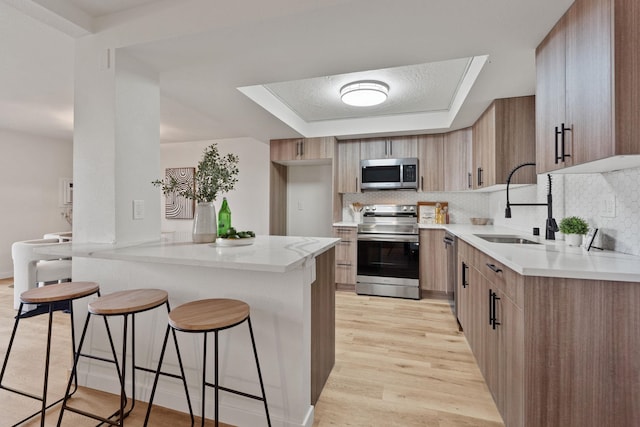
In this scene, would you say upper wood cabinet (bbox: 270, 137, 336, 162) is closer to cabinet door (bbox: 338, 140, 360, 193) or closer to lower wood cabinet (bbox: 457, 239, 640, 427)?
cabinet door (bbox: 338, 140, 360, 193)

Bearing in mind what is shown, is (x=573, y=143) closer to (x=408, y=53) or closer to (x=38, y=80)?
(x=408, y=53)

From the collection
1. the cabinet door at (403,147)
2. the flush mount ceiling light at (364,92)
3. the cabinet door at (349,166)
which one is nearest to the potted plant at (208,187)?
the flush mount ceiling light at (364,92)

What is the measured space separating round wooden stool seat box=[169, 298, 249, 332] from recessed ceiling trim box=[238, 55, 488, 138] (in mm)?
2016

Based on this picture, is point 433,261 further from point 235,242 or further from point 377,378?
point 235,242

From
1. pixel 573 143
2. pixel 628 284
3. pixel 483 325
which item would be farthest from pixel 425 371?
pixel 573 143

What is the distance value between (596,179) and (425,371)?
1673 mm

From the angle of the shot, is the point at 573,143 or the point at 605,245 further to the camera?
the point at 605,245

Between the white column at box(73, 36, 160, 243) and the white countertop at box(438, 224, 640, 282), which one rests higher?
the white column at box(73, 36, 160, 243)

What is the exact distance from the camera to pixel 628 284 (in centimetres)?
113

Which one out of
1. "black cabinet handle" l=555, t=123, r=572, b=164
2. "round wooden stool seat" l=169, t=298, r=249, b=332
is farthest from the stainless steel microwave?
"round wooden stool seat" l=169, t=298, r=249, b=332

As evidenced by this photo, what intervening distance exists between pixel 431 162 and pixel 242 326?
333 cm

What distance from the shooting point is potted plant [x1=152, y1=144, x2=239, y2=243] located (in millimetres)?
1819

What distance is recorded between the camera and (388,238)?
3.68 meters

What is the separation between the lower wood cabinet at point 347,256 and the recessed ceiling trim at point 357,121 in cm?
135
